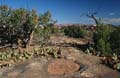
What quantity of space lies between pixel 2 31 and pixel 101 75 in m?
9.81

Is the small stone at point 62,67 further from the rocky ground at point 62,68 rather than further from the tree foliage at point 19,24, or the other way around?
the tree foliage at point 19,24

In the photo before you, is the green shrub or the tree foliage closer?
the tree foliage

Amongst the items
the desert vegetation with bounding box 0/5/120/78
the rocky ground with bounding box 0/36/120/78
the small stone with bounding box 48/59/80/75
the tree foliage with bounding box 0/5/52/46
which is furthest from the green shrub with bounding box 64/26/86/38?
the small stone with bounding box 48/59/80/75

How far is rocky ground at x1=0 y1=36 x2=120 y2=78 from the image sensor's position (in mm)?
12453

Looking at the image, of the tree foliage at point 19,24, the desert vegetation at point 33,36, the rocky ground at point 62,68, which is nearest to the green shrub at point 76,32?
the desert vegetation at point 33,36

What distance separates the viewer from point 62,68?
13703 millimetres

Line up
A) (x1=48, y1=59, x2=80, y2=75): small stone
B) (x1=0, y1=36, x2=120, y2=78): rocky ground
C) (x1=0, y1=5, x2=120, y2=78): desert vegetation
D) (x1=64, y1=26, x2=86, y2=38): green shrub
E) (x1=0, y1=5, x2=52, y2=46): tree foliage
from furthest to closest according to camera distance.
Answer: 1. (x1=64, y1=26, x2=86, y2=38): green shrub
2. (x1=0, y1=5, x2=52, y2=46): tree foliage
3. (x1=0, y1=5, x2=120, y2=78): desert vegetation
4. (x1=48, y1=59, x2=80, y2=75): small stone
5. (x1=0, y1=36, x2=120, y2=78): rocky ground

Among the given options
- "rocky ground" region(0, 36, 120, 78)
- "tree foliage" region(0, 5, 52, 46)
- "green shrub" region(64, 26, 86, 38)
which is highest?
"tree foliage" region(0, 5, 52, 46)

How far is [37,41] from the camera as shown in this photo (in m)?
19.8

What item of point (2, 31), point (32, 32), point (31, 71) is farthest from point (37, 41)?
point (31, 71)

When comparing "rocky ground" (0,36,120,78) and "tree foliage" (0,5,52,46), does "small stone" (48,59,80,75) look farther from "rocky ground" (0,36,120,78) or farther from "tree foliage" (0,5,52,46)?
"tree foliage" (0,5,52,46)

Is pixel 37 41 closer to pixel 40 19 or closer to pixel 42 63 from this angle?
pixel 40 19

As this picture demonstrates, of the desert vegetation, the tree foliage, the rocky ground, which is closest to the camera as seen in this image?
the rocky ground

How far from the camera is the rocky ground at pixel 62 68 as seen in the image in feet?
40.9
